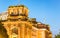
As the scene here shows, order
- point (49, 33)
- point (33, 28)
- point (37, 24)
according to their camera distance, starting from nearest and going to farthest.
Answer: point (33, 28) → point (37, 24) → point (49, 33)

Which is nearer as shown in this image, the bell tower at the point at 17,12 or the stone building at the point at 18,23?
the stone building at the point at 18,23

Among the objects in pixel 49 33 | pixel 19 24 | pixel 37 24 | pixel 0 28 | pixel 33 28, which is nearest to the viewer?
pixel 0 28

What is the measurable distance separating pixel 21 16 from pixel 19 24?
2.94 meters

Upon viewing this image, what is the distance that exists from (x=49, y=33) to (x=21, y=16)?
78.3 ft

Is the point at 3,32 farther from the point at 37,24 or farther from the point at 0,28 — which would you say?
the point at 37,24

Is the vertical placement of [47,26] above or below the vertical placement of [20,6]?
below

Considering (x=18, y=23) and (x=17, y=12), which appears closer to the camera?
(x=18, y=23)

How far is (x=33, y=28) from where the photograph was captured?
92812mm

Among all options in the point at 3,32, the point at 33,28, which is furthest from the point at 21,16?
the point at 3,32

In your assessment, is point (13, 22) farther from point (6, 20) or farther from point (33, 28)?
point (33, 28)

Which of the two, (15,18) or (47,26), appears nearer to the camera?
(15,18)

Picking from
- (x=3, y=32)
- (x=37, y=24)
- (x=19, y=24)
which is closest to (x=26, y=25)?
(x=19, y=24)

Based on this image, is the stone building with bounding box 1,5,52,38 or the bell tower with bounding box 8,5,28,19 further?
the bell tower with bounding box 8,5,28,19

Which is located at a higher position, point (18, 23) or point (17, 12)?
point (17, 12)
